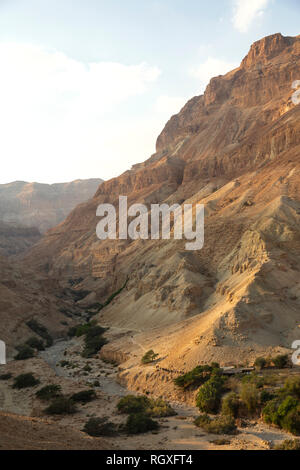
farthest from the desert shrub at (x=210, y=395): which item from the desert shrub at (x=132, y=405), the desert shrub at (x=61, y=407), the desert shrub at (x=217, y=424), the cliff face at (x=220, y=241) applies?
the desert shrub at (x=61, y=407)

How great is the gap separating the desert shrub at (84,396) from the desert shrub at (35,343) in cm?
1669

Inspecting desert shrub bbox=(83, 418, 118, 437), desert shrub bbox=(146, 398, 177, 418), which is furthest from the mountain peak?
desert shrub bbox=(83, 418, 118, 437)

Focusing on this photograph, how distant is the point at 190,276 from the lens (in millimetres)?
39594

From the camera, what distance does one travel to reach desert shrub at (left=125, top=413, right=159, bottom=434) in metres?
15.8

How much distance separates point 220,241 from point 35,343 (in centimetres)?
2127

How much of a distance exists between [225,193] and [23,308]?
107 ft

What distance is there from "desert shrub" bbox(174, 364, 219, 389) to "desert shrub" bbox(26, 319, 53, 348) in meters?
21.9

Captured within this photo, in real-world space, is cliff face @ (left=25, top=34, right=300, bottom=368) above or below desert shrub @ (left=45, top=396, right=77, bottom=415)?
above

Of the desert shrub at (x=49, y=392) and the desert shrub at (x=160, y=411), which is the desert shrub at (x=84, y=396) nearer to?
the desert shrub at (x=49, y=392)

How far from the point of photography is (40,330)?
4238cm

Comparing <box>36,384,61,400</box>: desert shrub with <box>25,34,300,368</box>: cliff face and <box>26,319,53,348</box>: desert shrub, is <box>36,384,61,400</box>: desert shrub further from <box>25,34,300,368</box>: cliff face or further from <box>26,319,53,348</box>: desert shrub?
<box>26,319,53,348</box>: desert shrub

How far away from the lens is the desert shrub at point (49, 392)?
22078 mm

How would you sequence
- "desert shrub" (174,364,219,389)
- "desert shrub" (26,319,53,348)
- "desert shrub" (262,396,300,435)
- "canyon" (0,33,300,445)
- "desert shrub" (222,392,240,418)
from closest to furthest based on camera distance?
"desert shrub" (262,396,300,435), "desert shrub" (222,392,240,418), "desert shrub" (174,364,219,389), "canyon" (0,33,300,445), "desert shrub" (26,319,53,348)

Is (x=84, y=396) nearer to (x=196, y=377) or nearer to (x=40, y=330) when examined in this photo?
(x=196, y=377)
